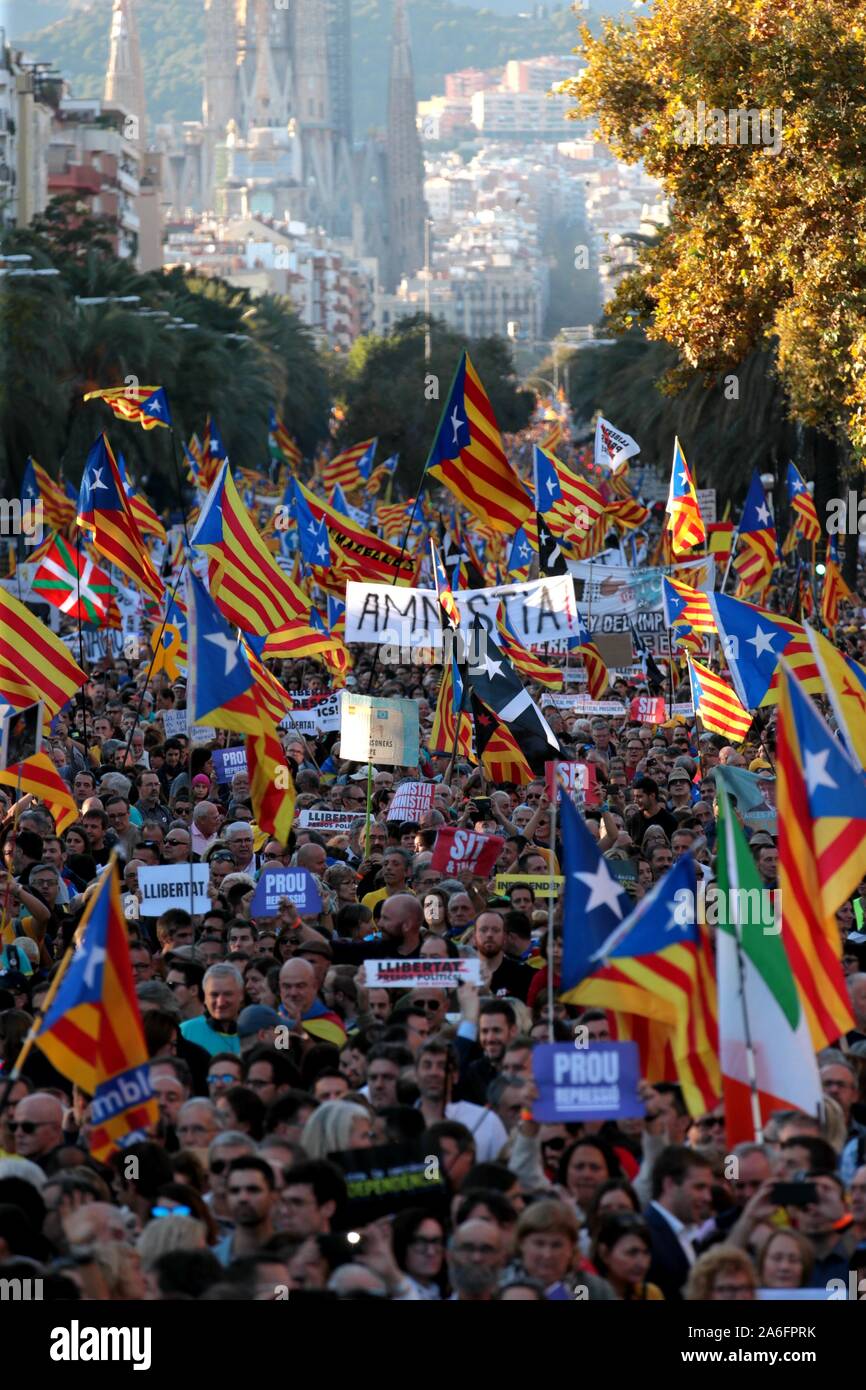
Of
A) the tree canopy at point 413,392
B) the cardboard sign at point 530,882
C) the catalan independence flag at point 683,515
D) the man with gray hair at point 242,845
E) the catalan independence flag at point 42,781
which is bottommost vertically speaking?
the cardboard sign at point 530,882

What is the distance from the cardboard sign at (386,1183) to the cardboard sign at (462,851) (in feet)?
17.9

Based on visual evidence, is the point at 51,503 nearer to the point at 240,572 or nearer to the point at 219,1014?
the point at 240,572

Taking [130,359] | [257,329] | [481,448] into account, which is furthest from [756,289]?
[257,329]

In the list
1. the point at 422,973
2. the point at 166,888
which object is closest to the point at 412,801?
the point at 166,888

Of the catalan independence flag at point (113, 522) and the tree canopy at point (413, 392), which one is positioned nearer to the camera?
the catalan independence flag at point (113, 522)

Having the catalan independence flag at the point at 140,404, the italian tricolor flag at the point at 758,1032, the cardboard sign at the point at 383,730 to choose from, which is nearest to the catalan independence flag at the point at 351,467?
the catalan independence flag at the point at 140,404

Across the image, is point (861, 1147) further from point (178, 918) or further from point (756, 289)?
point (756, 289)

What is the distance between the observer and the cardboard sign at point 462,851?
1322cm

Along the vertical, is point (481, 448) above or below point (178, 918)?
above

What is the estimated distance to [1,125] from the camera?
10056 cm

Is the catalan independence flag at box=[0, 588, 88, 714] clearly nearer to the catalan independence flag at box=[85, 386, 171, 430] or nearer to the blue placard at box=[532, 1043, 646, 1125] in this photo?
the blue placard at box=[532, 1043, 646, 1125]

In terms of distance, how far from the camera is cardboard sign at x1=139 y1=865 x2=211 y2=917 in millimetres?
12484

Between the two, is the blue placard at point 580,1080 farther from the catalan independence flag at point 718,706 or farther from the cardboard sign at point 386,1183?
the catalan independence flag at point 718,706

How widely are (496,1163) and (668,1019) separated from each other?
128 cm
